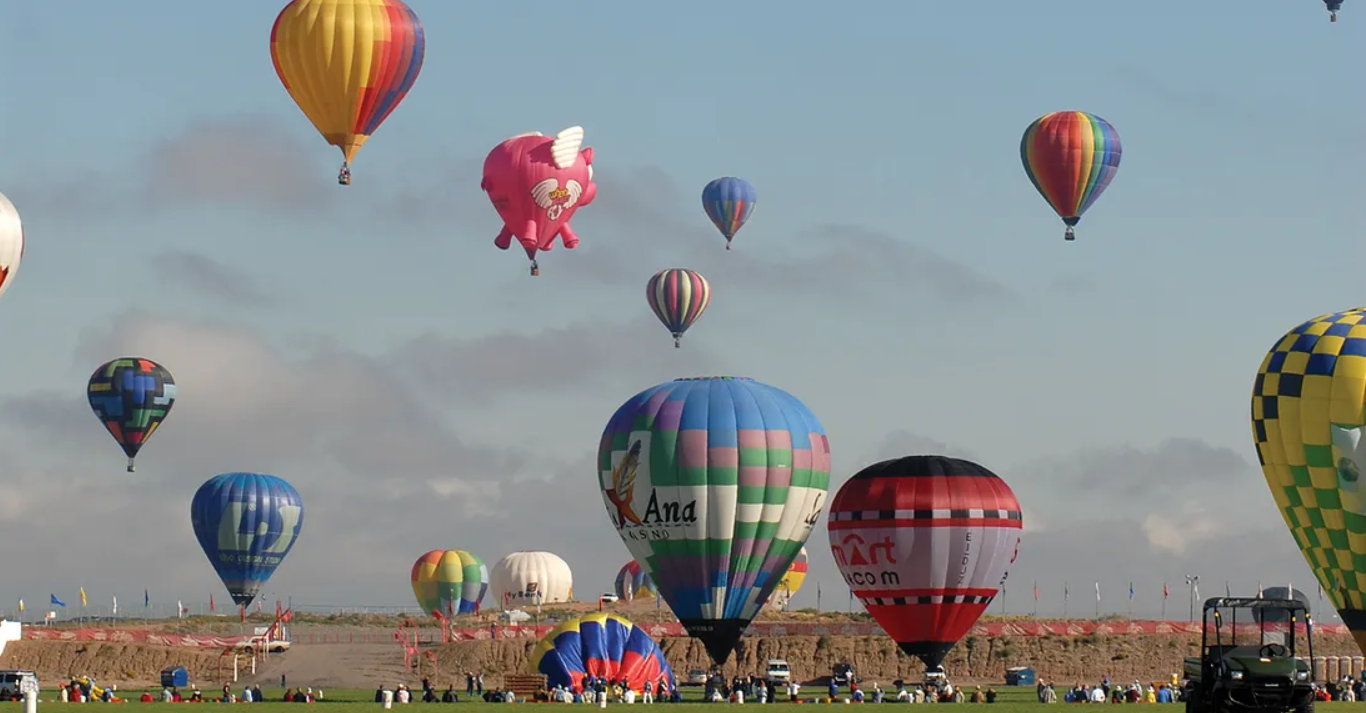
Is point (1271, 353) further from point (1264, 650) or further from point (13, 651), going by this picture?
point (13, 651)

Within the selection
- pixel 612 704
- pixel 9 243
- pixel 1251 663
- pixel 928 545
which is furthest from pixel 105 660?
pixel 1251 663

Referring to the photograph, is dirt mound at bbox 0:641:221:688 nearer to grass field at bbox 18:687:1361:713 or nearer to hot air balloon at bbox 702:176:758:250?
grass field at bbox 18:687:1361:713

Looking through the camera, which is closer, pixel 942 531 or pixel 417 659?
pixel 942 531

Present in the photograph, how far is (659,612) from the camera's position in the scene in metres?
136

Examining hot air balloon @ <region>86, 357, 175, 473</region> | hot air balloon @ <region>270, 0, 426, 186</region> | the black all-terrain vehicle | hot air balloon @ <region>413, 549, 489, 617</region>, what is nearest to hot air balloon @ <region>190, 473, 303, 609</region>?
hot air balloon @ <region>86, 357, 175, 473</region>

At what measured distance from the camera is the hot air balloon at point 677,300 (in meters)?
125

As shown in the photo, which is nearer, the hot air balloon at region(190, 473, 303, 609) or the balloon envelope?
the balloon envelope

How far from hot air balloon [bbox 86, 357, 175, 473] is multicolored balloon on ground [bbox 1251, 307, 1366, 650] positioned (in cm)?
6200

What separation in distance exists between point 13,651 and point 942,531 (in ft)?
181

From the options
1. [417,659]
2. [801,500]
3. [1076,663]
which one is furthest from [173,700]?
[1076,663]

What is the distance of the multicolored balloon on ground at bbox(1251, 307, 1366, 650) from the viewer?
75500mm

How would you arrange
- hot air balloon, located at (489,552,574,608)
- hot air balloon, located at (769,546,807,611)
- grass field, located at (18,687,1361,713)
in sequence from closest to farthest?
grass field, located at (18,687,1361,713) → hot air balloon, located at (769,546,807,611) → hot air balloon, located at (489,552,574,608)

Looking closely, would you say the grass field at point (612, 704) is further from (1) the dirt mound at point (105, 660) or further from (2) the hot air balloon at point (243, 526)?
(2) the hot air balloon at point (243, 526)

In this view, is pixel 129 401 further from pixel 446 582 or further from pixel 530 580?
pixel 530 580
